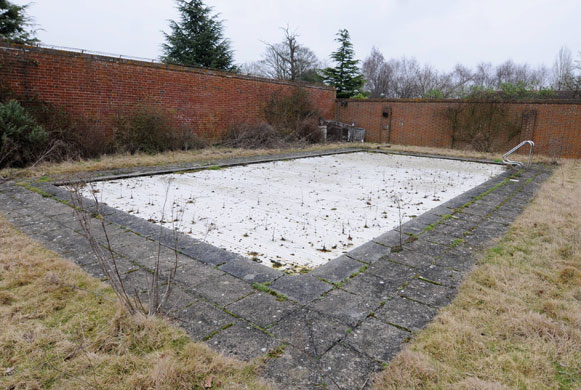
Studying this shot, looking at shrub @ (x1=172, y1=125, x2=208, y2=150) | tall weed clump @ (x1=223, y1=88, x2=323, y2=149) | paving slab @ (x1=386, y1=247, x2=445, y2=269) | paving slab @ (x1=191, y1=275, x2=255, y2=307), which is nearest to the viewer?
paving slab @ (x1=191, y1=275, x2=255, y2=307)

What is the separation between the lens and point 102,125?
942 cm

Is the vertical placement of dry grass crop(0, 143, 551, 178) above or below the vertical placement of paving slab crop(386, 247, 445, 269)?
above

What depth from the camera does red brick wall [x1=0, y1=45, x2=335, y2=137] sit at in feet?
26.9

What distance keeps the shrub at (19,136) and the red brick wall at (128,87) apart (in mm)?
1210

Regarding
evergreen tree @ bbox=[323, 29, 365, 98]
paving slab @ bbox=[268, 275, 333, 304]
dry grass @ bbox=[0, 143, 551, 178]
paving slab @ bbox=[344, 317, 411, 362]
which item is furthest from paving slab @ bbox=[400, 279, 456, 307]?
evergreen tree @ bbox=[323, 29, 365, 98]

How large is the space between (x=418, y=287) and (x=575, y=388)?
1.11 m

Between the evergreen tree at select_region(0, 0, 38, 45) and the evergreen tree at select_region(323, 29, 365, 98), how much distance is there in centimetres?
1845

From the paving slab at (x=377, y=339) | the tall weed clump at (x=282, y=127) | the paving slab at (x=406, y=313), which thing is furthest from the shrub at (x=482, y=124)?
the paving slab at (x=377, y=339)

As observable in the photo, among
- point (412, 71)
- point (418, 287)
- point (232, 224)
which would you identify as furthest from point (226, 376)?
point (412, 71)

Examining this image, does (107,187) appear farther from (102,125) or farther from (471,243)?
(471,243)

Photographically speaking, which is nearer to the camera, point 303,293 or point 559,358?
point 559,358

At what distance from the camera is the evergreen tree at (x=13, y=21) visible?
1524 cm

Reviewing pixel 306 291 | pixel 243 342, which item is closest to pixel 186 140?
pixel 306 291

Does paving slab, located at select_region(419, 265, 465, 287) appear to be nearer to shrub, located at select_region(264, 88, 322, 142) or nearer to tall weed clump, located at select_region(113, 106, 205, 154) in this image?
tall weed clump, located at select_region(113, 106, 205, 154)
